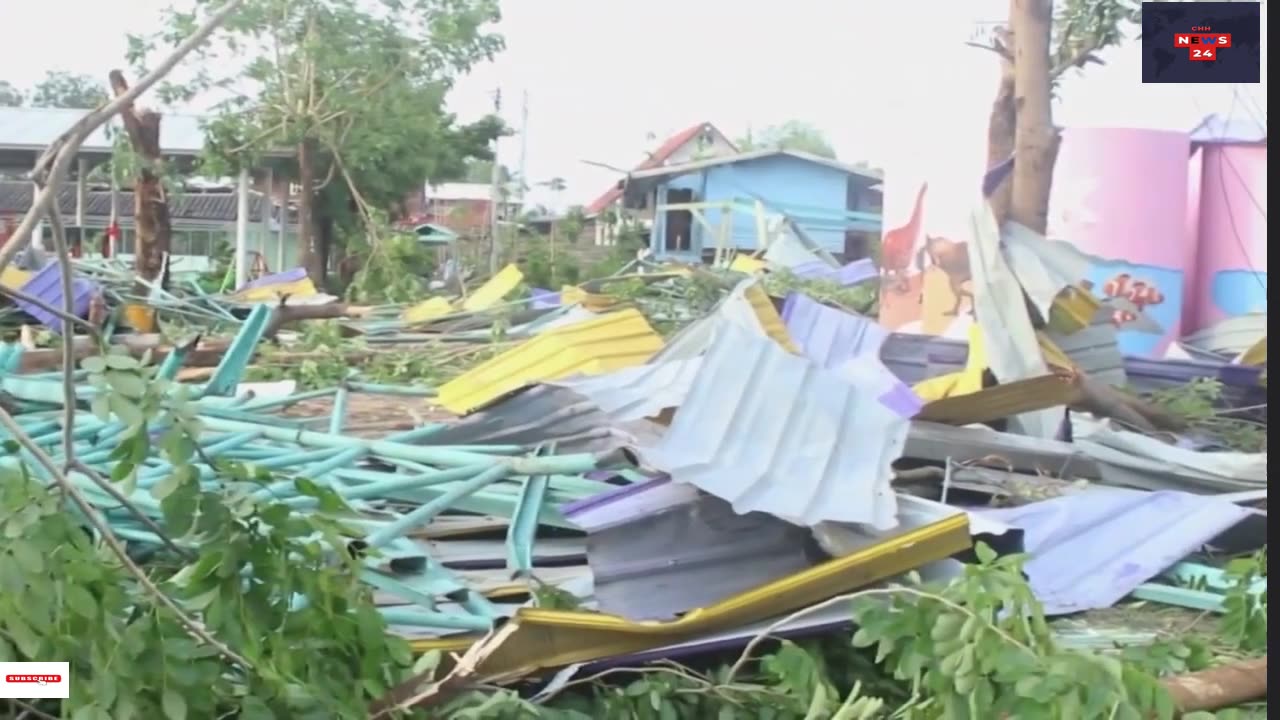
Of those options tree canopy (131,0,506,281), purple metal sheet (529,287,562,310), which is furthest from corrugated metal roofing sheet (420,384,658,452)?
tree canopy (131,0,506,281)

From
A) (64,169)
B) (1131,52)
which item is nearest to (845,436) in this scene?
(1131,52)

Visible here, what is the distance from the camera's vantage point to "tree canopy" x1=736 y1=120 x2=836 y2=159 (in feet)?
8.38

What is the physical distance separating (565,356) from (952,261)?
29.9 inches

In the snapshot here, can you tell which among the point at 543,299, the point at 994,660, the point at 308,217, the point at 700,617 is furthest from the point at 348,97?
the point at 994,660

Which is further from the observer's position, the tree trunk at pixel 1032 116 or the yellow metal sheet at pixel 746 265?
the yellow metal sheet at pixel 746 265

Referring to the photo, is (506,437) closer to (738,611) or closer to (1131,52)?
(738,611)

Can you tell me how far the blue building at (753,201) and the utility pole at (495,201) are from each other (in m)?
0.23

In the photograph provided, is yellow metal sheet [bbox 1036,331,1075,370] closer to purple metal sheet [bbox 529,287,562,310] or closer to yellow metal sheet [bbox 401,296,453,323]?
purple metal sheet [bbox 529,287,562,310]

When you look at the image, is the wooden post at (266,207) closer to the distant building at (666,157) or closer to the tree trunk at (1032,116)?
the distant building at (666,157)

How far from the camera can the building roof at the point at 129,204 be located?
228 centimetres

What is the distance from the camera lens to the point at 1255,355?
8.41 ft

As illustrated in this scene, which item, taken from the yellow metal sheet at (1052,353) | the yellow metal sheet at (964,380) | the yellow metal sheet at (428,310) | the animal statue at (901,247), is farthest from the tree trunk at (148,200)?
the yellow metal sheet at (1052,353)

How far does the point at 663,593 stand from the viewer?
226 cm

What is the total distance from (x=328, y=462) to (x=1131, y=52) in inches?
61.6
